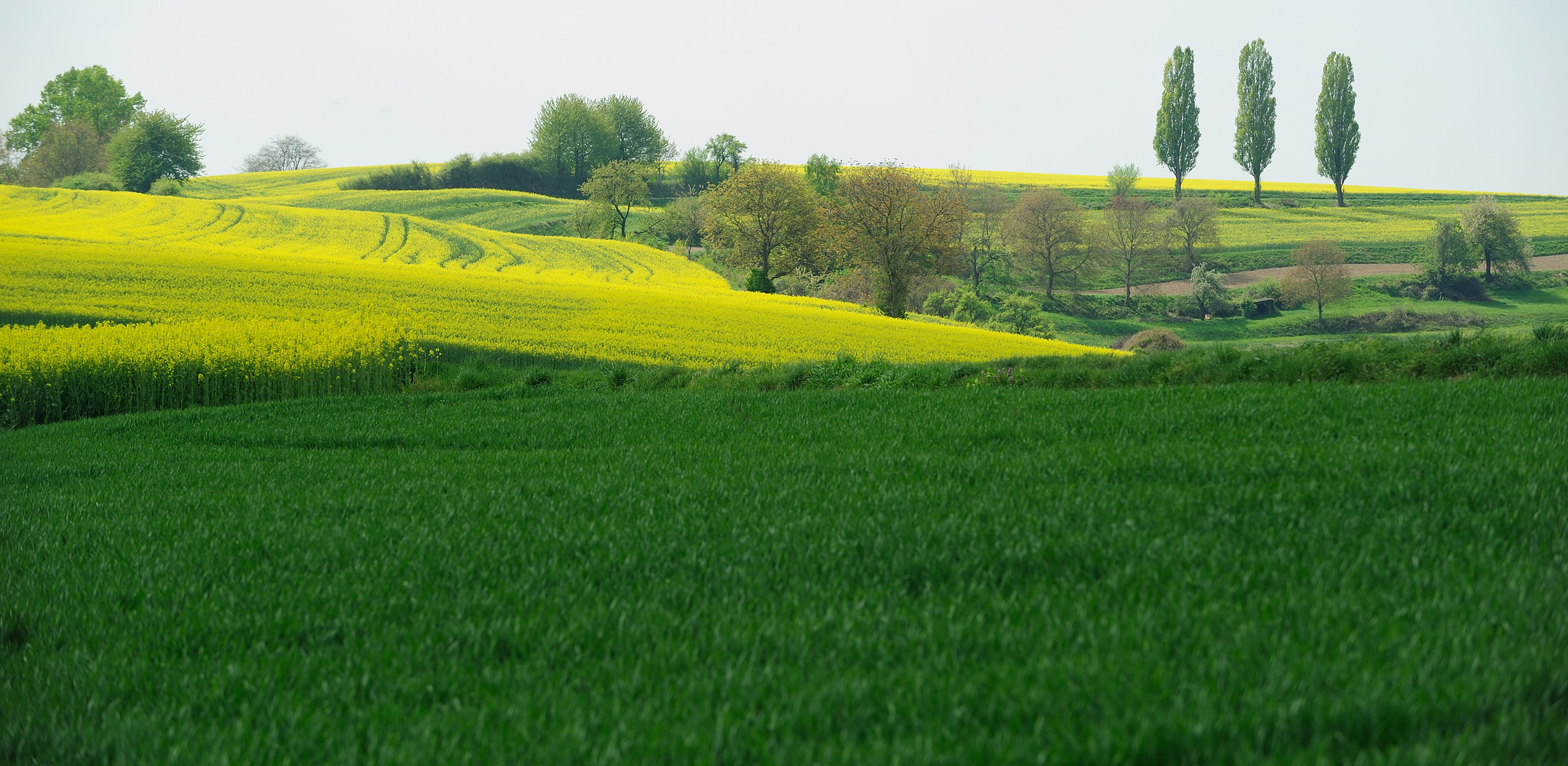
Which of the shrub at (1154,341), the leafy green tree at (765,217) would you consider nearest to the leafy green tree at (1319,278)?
the shrub at (1154,341)

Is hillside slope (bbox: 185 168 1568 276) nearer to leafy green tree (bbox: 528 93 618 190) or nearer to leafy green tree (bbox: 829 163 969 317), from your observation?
leafy green tree (bbox: 528 93 618 190)

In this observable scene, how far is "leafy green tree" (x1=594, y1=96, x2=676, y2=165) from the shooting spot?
307 feet

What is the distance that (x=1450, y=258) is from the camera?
5191 centimetres

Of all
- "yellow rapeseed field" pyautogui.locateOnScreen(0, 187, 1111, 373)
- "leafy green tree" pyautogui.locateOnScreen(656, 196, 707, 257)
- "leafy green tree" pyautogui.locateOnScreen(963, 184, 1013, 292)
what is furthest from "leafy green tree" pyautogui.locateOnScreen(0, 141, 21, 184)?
"leafy green tree" pyautogui.locateOnScreen(963, 184, 1013, 292)

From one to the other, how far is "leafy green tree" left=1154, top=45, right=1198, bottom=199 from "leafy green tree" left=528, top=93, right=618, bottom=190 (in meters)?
56.6

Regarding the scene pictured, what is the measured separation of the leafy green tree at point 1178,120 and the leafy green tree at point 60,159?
94.7 metres

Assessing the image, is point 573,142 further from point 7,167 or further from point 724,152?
point 7,167

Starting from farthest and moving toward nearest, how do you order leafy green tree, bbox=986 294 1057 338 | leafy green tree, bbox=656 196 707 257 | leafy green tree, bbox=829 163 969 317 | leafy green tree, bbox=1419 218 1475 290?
leafy green tree, bbox=656 196 707 257, leafy green tree, bbox=1419 218 1475 290, leafy green tree, bbox=986 294 1057 338, leafy green tree, bbox=829 163 969 317

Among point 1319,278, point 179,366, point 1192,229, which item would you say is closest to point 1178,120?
point 1192,229

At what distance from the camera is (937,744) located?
2584 mm

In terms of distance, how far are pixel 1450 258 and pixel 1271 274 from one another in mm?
9970

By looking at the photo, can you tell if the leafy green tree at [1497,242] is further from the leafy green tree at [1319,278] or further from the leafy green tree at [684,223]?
the leafy green tree at [684,223]

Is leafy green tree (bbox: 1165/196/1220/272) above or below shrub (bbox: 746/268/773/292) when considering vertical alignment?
above

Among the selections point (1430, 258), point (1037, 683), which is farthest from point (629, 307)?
point (1430, 258)
